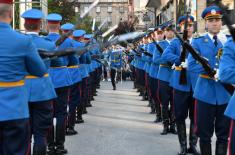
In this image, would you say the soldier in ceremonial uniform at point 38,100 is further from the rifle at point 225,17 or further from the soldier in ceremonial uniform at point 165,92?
the soldier in ceremonial uniform at point 165,92

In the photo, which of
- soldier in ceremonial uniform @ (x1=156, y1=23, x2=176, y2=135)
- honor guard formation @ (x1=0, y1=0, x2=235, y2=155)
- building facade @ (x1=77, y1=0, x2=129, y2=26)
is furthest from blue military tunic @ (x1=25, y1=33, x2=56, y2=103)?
building facade @ (x1=77, y1=0, x2=129, y2=26)

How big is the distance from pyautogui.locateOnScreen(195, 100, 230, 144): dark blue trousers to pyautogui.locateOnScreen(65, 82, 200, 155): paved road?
200 centimetres

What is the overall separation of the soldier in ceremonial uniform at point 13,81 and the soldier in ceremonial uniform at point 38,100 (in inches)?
57.6

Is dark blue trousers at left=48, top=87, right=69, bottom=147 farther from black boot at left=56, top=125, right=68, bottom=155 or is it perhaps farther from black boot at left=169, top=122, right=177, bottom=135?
black boot at left=169, top=122, right=177, bottom=135

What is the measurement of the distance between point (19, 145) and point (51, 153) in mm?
3493

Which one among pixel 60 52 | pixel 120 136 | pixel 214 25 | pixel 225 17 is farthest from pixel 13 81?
pixel 120 136

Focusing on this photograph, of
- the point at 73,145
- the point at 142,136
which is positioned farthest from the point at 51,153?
the point at 142,136

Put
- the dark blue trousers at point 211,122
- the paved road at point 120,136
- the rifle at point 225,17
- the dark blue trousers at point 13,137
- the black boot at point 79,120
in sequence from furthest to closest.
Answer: the black boot at point 79,120
the paved road at point 120,136
the dark blue trousers at point 211,122
the dark blue trousers at point 13,137
the rifle at point 225,17

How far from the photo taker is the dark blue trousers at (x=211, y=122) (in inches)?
251

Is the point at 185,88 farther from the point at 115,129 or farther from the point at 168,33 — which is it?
the point at 115,129

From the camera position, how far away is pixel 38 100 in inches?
259

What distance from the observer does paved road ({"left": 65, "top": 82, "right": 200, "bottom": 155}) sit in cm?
870

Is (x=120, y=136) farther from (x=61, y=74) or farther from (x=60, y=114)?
(x=61, y=74)

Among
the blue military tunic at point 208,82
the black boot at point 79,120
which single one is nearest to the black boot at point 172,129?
the black boot at point 79,120
